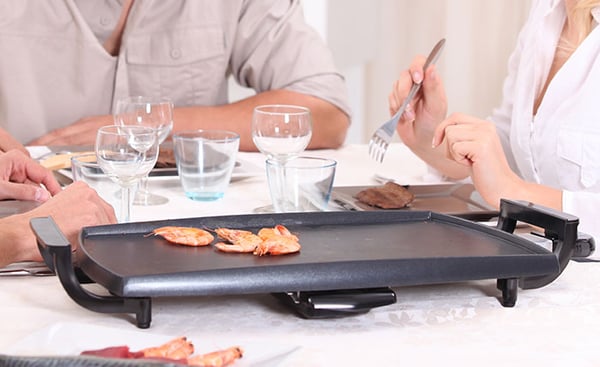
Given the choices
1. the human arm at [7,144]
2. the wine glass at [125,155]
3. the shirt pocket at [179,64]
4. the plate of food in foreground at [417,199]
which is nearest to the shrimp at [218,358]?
the wine glass at [125,155]

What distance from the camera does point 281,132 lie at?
1593mm

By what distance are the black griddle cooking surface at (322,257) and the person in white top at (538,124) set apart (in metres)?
0.37

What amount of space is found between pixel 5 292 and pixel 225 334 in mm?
284

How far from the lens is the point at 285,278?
2.99 ft

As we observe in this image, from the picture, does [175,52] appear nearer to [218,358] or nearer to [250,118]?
[250,118]

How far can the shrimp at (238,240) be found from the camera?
101cm

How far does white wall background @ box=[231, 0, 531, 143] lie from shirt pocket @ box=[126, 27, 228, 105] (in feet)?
4.21

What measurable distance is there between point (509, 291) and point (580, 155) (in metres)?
0.76

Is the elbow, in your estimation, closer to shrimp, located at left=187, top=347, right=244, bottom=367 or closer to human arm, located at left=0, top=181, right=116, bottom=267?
human arm, located at left=0, top=181, right=116, bottom=267

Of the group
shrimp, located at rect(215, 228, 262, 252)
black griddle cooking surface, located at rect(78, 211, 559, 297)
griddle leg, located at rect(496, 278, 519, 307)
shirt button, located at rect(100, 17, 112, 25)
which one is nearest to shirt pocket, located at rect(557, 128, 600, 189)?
black griddle cooking surface, located at rect(78, 211, 559, 297)

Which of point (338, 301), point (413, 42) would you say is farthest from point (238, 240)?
point (413, 42)

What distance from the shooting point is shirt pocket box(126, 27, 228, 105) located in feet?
8.08

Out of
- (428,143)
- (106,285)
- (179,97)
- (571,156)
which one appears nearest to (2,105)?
(179,97)

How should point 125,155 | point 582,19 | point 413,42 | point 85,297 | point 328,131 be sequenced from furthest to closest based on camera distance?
point 413,42 < point 328,131 < point 582,19 < point 125,155 < point 85,297
